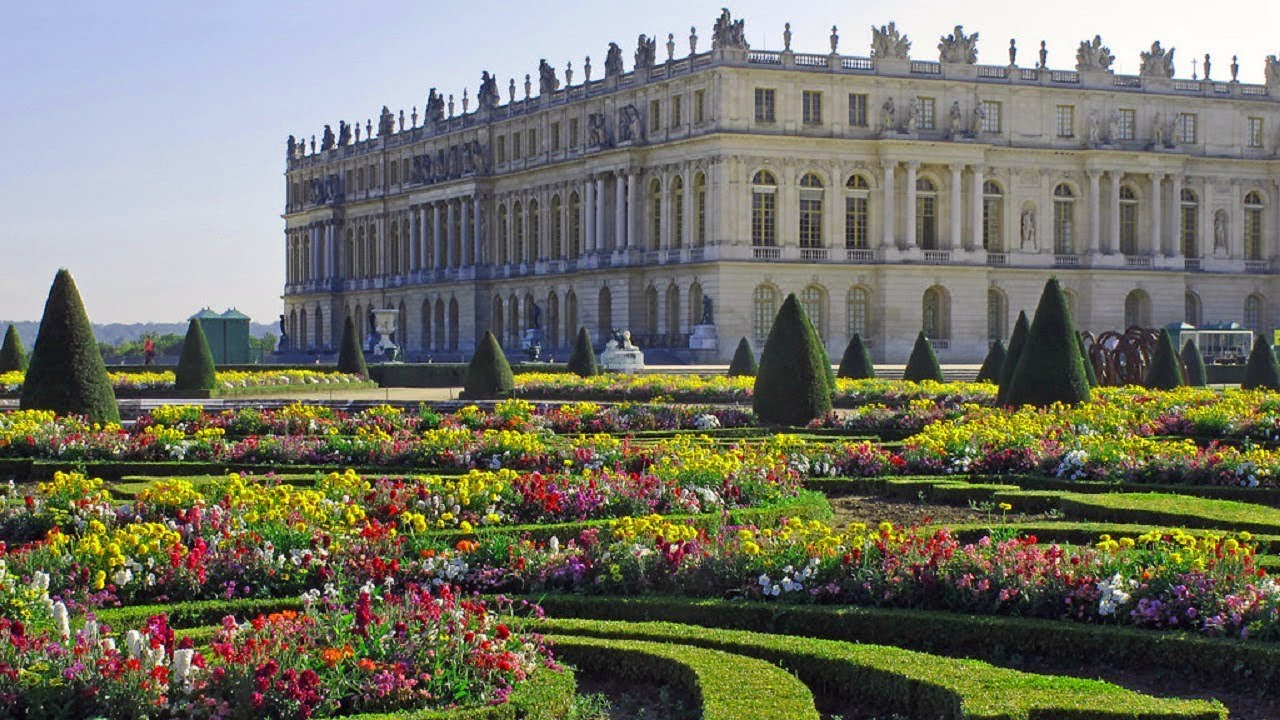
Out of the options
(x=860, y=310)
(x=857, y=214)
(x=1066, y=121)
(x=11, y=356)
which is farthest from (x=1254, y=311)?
(x=11, y=356)

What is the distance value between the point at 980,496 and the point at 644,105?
187ft

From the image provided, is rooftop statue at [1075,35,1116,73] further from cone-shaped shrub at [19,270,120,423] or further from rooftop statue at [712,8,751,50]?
cone-shaped shrub at [19,270,120,423]

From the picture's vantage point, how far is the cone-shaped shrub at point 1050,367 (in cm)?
2753

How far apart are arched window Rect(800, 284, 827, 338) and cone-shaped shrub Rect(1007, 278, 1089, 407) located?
4143cm

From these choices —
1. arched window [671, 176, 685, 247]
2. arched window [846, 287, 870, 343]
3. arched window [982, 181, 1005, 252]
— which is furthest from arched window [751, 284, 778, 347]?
arched window [982, 181, 1005, 252]

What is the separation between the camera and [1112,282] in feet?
241

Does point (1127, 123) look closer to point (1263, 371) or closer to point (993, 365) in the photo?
point (993, 365)

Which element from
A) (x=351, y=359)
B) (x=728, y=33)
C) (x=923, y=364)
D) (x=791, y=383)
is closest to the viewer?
(x=791, y=383)

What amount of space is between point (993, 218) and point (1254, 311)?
14.5 metres

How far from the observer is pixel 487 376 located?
39.9 meters

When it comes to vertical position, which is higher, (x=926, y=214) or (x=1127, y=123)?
(x=1127, y=123)

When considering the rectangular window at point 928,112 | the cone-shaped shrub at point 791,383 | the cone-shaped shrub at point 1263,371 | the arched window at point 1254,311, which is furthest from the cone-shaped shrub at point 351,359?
the arched window at point 1254,311

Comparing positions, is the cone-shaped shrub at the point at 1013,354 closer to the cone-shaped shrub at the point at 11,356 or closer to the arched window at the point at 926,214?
the cone-shaped shrub at the point at 11,356

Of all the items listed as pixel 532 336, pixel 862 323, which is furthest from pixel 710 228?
pixel 532 336
